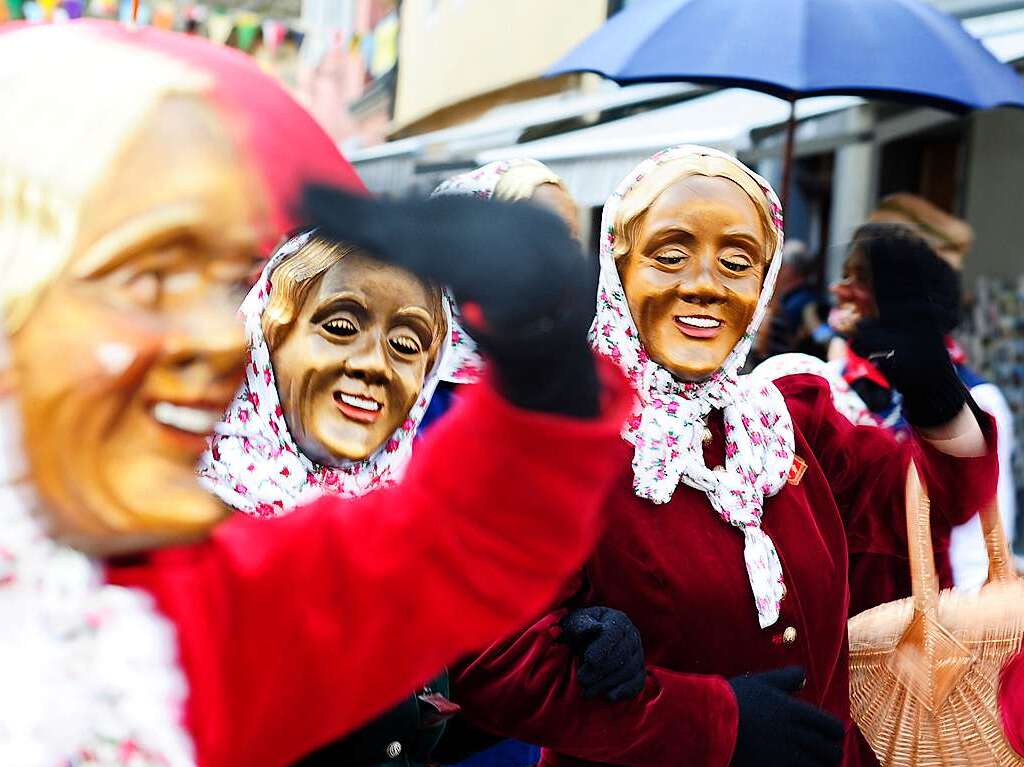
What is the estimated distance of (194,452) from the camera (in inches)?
46.4

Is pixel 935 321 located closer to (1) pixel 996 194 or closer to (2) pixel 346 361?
(2) pixel 346 361

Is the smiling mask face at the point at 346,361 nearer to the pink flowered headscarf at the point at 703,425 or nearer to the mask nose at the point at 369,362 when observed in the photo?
the mask nose at the point at 369,362

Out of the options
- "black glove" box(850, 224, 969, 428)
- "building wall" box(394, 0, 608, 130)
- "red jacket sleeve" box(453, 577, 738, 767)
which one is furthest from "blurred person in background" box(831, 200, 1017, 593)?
"building wall" box(394, 0, 608, 130)

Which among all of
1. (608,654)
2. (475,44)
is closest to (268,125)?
(608,654)

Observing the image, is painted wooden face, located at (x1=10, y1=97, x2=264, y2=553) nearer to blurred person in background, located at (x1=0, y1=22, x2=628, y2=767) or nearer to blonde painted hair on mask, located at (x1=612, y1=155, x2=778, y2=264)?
blurred person in background, located at (x1=0, y1=22, x2=628, y2=767)

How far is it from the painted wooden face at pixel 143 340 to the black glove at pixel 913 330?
4.51 feet

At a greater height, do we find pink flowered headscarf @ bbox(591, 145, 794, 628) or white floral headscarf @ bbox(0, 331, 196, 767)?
pink flowered headscarf @ bbox(591, 145, 794, 628)

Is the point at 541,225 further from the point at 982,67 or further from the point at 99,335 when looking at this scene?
the point at 982,67

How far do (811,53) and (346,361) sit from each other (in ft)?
8.08

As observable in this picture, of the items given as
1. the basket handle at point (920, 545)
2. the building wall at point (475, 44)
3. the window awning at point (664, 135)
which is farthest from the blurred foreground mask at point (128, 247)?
the building wall at point (475, 44)

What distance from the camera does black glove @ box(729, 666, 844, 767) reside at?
2119mm

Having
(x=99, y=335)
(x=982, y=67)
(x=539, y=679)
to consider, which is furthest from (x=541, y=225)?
(x=982, y=67)

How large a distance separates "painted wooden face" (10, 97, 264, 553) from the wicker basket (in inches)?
58.8

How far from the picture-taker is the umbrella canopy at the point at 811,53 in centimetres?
399
